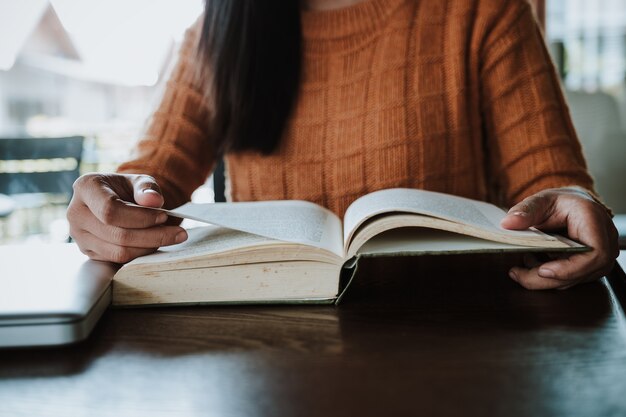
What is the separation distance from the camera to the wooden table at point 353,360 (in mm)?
334

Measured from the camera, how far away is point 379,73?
1002 mm

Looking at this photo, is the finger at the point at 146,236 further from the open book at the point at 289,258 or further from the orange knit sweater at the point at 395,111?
the orange knit sweater at the point at 395,111

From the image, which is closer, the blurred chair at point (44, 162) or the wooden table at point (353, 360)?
the wooden table at point (353, 360)

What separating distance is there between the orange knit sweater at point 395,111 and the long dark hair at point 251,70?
0.03 meters

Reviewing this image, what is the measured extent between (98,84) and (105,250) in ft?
8.85

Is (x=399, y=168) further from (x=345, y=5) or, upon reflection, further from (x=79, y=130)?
(x=79, y=130)

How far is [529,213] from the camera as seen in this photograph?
0.54 m

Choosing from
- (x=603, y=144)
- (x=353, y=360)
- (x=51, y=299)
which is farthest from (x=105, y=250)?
(x=603, y=144)

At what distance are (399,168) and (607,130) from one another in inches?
59.3

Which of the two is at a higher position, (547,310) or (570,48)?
(547,310)

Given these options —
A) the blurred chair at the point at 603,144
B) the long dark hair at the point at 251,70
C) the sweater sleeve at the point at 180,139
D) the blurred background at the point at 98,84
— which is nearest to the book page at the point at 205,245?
the sweater sleeve at the point at 180,139

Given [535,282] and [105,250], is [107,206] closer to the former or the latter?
[105,250]

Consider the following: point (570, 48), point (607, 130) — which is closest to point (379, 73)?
point (607, 130)

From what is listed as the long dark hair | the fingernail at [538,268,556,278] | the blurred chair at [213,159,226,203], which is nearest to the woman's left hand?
the fingernail at [538,268,556,278]
